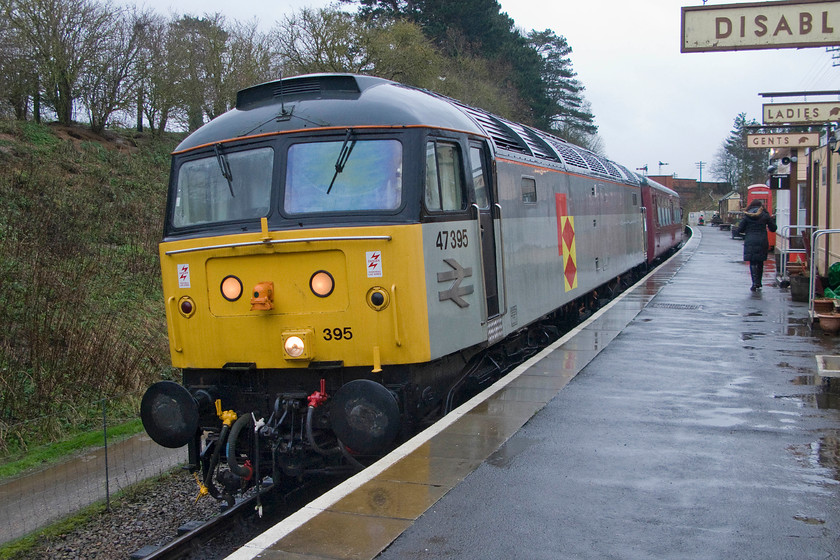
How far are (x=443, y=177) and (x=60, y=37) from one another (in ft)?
65.7

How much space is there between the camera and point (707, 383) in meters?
7.99

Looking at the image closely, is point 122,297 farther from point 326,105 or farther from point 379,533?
point 379,533

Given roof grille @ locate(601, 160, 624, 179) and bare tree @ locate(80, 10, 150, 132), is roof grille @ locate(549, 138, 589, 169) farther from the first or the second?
bare tree @ locate(80, 10, 150, 132)

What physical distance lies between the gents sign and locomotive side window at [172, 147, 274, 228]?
524cm

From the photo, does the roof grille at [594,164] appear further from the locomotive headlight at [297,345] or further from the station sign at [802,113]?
the locomotive headlight at [297,345]

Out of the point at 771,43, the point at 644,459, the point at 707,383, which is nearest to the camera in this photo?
the point at 644,459

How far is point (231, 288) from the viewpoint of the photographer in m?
6.28

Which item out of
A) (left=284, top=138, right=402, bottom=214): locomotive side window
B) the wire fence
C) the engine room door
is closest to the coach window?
the engine room door

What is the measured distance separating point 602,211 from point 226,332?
977 centimetres

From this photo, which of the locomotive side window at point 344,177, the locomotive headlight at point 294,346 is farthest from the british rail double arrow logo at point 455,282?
the locomotive headlight at point 294,346

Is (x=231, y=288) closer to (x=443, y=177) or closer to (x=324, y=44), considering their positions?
(x=443, y=177)

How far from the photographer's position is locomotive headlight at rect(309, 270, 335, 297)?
19.6ft

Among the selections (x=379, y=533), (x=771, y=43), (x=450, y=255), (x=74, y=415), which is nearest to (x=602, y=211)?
(x=771, y=43)

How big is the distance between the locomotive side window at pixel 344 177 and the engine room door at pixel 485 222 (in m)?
1.12
